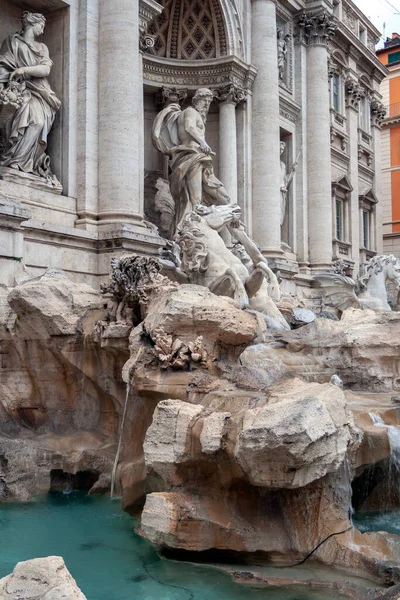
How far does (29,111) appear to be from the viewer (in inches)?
448

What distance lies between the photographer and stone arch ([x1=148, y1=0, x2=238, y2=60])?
53.1 feet

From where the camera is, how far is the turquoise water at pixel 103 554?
4.68m

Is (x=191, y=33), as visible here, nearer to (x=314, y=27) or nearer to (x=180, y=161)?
(x=180, y=161)

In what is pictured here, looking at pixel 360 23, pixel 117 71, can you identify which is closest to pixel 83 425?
pixel 117 71

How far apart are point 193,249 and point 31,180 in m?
3.21

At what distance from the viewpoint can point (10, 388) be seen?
26.5ft

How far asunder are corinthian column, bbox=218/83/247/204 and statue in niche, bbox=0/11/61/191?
5405mm

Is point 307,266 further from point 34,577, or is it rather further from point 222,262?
point 34,577

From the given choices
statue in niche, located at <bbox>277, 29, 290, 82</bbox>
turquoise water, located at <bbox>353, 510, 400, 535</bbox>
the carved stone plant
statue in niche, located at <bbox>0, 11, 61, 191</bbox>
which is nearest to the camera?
turquoise water, located at <bbox>353, 510, 400, 535</bbox>

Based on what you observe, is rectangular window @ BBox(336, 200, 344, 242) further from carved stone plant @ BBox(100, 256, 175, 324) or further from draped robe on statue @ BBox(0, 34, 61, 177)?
carved stone plant @ BBox(100, 256, 175, 324)

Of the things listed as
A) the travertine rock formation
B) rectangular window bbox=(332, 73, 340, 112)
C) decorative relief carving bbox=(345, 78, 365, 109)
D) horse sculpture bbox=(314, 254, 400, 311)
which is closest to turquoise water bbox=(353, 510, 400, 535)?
the travertine rock formation

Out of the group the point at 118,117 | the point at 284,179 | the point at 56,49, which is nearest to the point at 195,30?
the point at 284,179

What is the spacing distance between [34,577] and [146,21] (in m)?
12.1

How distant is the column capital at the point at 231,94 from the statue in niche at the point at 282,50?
9.29 feet
